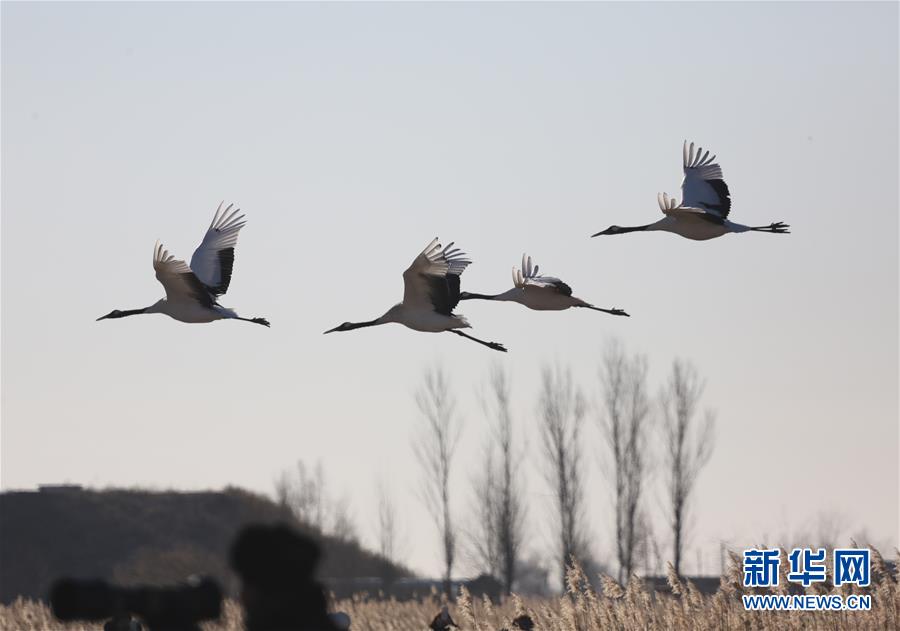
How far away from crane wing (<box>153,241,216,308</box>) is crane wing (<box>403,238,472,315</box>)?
323 centimetres

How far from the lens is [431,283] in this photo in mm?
22781

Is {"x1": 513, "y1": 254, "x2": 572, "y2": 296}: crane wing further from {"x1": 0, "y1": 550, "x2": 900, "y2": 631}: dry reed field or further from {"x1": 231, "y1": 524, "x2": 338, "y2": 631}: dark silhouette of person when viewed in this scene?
{"x1": 231, "y1": 524, "x2": 338, "y2": 631}: dark silhouette of person

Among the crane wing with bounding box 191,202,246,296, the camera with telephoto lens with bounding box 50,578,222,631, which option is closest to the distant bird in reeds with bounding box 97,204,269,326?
the crane wing with bounding box 191,202,246,296

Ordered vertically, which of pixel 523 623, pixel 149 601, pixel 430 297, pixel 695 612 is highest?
pixel 430 297

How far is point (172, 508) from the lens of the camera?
70125mm

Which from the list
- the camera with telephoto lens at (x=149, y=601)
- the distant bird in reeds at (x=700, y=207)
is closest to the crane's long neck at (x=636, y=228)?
the distant bird in reeds at (x=700, y=207)

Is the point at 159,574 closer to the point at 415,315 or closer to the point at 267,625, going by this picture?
the point at 415,315

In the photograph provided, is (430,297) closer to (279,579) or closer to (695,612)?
(695,612)

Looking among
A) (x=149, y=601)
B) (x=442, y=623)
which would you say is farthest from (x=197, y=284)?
(x=149, y=601)

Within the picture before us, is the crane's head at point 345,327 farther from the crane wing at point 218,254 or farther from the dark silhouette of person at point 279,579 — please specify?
the dark silhouette of person at point 279,579

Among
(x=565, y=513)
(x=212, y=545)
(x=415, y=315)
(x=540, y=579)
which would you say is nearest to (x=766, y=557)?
(x=415, y=315)

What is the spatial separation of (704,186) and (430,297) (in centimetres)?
460

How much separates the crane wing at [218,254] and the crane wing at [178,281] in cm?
54

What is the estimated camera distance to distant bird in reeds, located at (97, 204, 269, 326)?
80.7 ft
